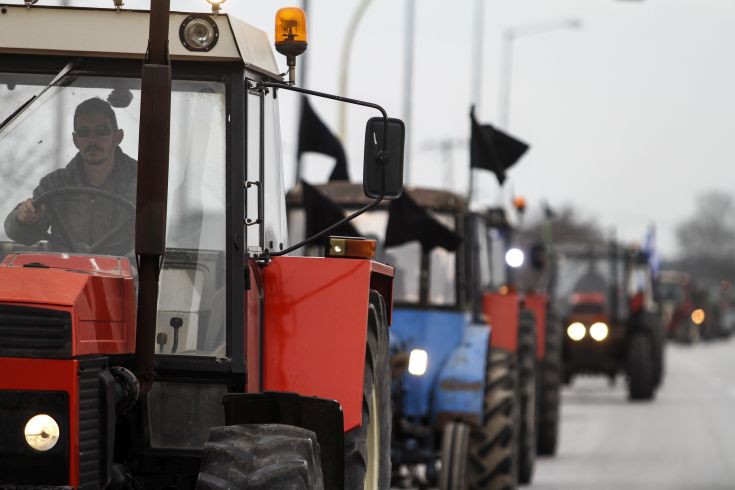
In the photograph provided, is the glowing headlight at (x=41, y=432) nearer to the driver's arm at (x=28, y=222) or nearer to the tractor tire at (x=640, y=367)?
the driver's arm at (x=28, y=222)

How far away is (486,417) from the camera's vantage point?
13297mm

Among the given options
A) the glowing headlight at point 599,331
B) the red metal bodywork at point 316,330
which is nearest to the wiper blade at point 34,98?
the red metal bodywork at point 316,330

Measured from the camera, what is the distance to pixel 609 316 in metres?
29.4

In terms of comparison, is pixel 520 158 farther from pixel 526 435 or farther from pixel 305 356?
pixel 305 356

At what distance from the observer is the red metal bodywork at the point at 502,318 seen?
607 inches

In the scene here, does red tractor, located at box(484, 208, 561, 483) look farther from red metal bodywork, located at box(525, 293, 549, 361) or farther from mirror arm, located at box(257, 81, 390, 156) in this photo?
mirror arm, located at box(257, 81, 390, 156)

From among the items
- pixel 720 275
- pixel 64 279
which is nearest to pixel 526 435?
pixel 64 279

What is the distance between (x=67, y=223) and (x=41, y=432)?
1.06m

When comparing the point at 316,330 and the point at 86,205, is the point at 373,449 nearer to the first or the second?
the point at 316,330

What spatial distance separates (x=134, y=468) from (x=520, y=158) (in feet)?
27.6

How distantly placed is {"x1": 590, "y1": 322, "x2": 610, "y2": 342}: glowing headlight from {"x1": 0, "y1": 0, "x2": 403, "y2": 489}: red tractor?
21.9 meters

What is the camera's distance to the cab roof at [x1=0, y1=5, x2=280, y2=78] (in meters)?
7.21

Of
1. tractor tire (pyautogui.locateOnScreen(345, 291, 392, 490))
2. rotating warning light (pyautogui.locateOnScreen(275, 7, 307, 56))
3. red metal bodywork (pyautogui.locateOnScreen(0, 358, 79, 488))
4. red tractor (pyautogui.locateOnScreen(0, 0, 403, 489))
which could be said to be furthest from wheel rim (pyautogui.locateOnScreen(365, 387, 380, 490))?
red metal bodywork (pyautogui.locateOnScreen(0, 358, 79, 488))

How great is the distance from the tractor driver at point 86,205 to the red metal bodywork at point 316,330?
72cm
